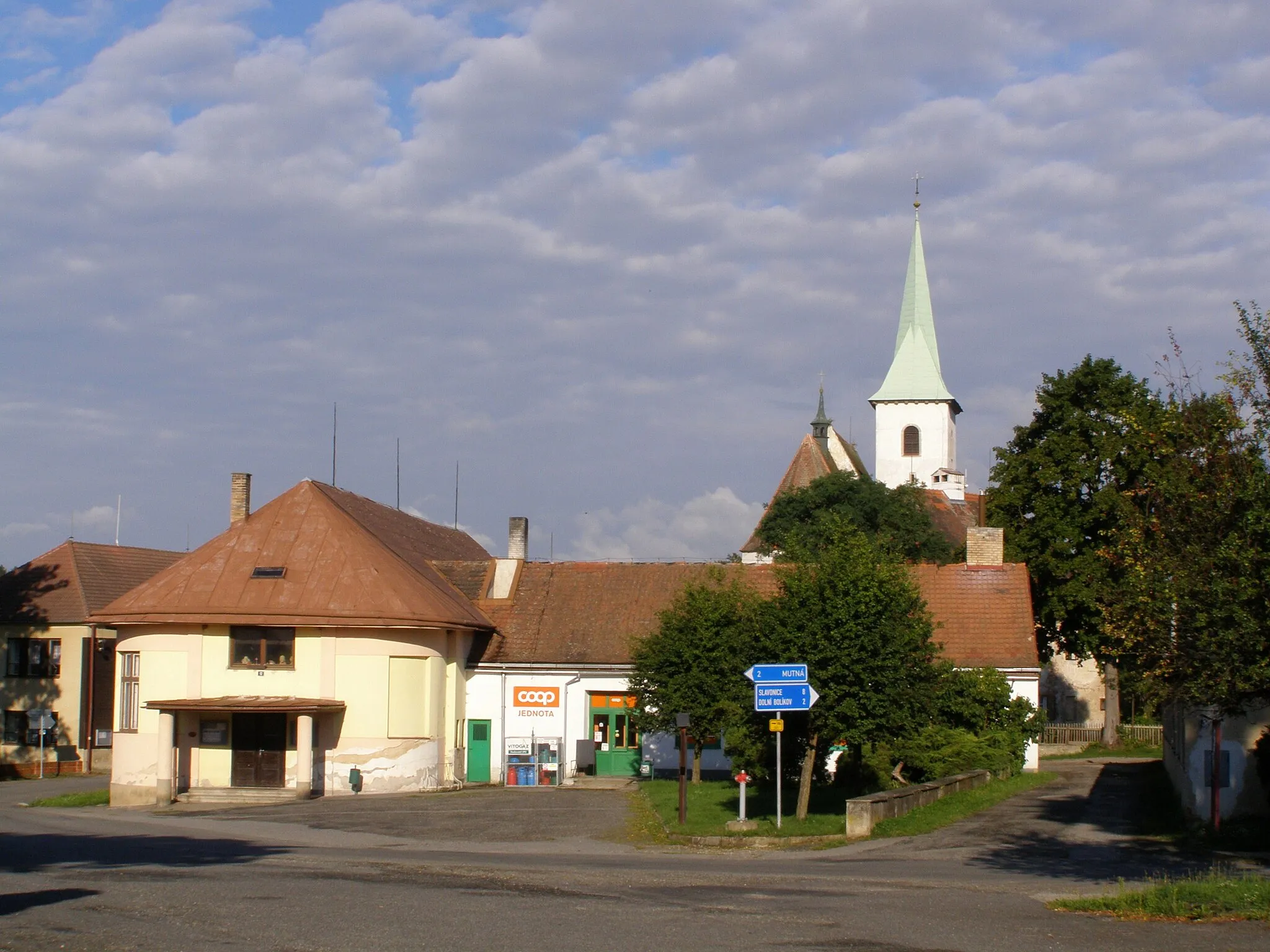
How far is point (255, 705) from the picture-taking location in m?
34.3

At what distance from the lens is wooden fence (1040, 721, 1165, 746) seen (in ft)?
162

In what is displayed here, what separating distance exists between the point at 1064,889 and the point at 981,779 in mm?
15339

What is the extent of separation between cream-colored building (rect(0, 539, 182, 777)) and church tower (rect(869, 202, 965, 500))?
51713mm

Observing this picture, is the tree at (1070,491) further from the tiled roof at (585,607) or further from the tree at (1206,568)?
the tree at (1206,568)

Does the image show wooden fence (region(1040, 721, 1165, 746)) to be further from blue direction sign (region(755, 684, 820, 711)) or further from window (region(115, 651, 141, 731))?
window (region(115, 651, 141, 731))

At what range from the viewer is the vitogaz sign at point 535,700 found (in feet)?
128

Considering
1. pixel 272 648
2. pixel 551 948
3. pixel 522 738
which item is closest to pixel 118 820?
pixel 272 648

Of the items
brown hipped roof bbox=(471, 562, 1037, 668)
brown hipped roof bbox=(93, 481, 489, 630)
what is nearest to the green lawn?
brown hipped roof bbox=(471, 562, 1037, 668)

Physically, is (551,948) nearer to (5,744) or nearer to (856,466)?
(5,744)

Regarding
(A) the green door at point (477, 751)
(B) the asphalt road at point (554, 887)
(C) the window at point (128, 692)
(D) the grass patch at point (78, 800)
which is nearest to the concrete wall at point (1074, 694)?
(A) the green door at point (477, 751)

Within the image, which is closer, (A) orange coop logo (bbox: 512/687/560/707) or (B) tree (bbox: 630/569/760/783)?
(B) tree (bbox: 630/569/760/783)

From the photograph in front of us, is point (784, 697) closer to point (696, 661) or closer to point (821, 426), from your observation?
point (696, 661)

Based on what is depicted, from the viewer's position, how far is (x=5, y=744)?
165 feet

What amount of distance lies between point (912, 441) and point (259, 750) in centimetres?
6052
